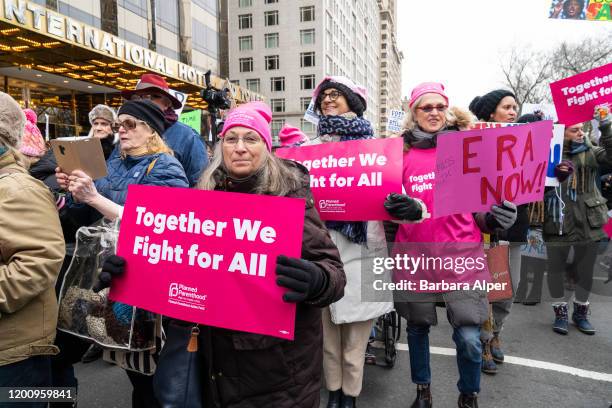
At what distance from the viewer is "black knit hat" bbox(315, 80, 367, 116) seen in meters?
2.91

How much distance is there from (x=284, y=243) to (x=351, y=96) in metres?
1.68

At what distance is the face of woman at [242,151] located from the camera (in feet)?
6.25

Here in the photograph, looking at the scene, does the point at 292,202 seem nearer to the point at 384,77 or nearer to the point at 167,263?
the point at 167,263

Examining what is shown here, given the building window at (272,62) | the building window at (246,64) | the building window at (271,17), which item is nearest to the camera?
the building window at (272,62)

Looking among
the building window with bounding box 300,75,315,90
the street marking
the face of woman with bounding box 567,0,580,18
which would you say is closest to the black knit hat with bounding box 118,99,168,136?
the street marking

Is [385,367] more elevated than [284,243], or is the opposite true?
[284,243]

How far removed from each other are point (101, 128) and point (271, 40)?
5488 cm

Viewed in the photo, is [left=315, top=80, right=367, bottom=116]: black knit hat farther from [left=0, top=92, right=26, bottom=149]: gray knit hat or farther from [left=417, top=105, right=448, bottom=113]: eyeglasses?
[left=0, top=92, right=26, bottom=149]: gray knit hat

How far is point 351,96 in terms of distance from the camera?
2.93m

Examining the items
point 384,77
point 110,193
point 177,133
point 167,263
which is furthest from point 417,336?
point 384,77

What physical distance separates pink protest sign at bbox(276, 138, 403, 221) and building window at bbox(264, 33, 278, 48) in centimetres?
5542

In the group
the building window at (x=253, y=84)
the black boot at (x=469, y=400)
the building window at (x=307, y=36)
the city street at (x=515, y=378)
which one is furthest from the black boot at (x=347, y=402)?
the building window at (x=253, y=84)

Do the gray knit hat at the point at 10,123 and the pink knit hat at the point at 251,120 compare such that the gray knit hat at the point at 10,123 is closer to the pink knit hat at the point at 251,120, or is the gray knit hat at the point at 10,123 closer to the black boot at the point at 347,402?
the pink knit hat at the point at 251,120

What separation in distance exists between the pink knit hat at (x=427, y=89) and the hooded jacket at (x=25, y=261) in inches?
90.8
